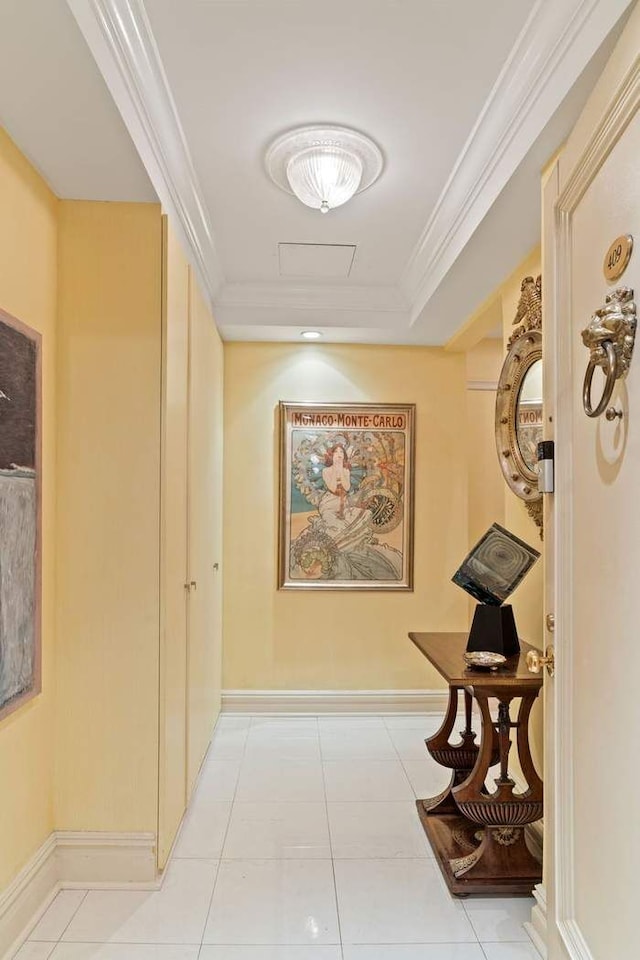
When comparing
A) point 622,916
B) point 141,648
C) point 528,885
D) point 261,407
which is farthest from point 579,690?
point 261,407

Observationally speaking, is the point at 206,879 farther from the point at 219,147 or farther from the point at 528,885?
the point at 219,147

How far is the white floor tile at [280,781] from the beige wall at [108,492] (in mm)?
798

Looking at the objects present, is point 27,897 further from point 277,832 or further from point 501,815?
point 501,815

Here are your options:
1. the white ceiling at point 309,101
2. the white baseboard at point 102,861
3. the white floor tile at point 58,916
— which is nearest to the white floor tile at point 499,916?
the white baseboard at point 102,861

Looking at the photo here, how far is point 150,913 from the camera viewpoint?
75.0 inches

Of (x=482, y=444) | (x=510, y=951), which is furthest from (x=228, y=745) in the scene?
(x=482, y=444)

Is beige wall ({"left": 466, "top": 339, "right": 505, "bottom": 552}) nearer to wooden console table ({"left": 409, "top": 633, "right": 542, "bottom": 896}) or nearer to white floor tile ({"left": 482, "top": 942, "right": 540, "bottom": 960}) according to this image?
wooden console table ({"left": 409, "top": 633, "right": 542, "bottom": 896})

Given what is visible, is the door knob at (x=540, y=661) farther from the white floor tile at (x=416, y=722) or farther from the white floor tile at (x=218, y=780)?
the white floor tile at (x=416, y=722)

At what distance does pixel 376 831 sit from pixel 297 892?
1.60ft

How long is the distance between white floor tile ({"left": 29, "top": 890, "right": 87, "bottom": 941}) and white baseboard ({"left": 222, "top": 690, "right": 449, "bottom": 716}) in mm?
1775

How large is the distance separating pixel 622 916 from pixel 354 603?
2.71 m

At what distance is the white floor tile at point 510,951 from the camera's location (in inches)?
68.4

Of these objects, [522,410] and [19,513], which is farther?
[522,410]

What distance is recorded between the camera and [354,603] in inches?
151
